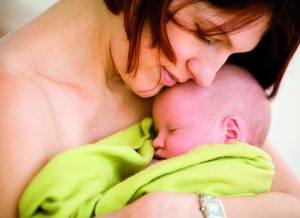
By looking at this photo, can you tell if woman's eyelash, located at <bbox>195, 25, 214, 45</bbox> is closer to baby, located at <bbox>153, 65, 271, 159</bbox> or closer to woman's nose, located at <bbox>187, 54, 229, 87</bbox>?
woman's nose, located at <bbox>187, 54, 229, 87</bbox>

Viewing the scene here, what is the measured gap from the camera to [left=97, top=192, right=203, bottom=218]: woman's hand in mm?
757

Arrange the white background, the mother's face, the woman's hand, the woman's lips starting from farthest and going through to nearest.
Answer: the white background → the woman's lips → the mother's face → the woman's hand

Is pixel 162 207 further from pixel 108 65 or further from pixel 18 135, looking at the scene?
pixel 108 65

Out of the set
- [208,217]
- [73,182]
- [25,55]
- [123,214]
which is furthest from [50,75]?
[208,217]

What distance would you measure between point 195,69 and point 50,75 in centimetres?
33

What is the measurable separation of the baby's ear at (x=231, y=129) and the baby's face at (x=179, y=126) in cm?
3

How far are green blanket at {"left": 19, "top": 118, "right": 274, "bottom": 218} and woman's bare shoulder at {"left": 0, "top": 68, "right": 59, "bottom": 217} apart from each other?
3cm

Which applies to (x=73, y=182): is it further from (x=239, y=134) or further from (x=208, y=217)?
(x=239, y=134)

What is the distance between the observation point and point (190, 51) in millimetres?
899

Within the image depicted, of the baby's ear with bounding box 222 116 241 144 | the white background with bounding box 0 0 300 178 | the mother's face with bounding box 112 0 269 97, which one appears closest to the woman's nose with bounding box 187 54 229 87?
the mother's face with bounding box 112 0 269 97

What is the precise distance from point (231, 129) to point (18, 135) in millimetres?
496

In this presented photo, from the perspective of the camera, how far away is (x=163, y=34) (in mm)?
855

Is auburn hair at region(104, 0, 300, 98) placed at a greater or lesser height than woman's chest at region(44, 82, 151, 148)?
greater

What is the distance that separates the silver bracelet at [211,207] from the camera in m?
0.81
